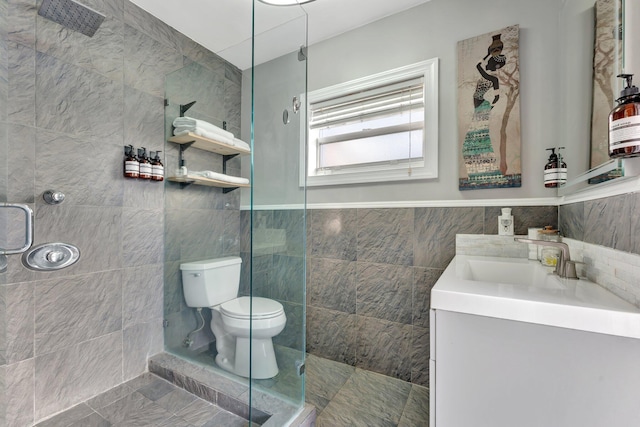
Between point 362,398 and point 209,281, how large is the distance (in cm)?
119

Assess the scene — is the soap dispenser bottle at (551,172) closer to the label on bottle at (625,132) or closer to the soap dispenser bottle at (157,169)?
the label on bottle at (625,132)

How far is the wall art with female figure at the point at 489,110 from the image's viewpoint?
152 centimetres

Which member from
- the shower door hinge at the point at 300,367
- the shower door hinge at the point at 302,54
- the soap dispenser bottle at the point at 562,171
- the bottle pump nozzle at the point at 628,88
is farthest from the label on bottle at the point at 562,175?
the shower door hinge at the point at 300,367

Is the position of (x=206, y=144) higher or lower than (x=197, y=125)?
lower

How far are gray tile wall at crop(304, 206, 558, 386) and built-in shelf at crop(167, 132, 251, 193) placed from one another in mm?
707

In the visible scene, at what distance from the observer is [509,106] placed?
1.53m

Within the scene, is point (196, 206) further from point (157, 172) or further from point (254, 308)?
point (254, 308)

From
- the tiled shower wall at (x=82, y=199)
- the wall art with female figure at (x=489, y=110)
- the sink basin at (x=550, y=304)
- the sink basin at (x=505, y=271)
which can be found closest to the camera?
the sink basin at (x=550, y=304)

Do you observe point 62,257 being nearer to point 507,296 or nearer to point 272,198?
point 272,198

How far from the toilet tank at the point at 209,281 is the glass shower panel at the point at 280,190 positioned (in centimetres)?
35

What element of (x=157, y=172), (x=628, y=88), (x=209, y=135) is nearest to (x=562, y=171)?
(x=628, y=88)

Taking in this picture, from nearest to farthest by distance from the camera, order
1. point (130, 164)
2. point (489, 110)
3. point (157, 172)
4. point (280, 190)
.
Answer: point (280, 190)
point (489, 110)
point (130, 164)
point (157, 172)

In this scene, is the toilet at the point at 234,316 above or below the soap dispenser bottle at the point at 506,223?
below

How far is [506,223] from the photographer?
1.47 m
